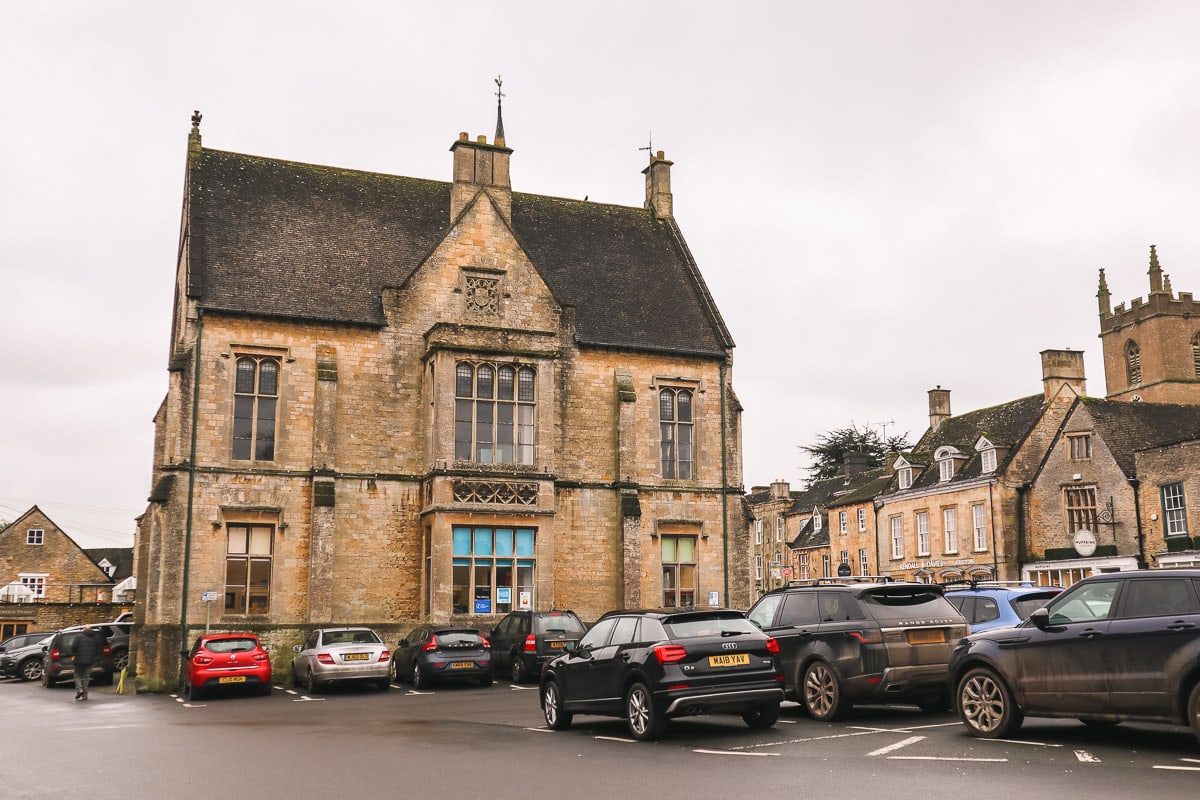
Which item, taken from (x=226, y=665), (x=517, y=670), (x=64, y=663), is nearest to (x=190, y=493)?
(x=226, y=665)

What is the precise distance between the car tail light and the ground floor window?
16.5 metres

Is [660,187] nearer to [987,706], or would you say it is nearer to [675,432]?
[675,432]

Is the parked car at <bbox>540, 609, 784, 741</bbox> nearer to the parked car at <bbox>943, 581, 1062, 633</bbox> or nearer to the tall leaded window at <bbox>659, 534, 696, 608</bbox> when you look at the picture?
the parked car at <bbox>943, 581, 1062, 633</bbox>

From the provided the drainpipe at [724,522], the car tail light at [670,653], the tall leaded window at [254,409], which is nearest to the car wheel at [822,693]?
the car tail light at [670,653]

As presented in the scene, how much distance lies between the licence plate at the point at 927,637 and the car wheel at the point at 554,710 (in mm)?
4682

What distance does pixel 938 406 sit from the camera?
190 ft

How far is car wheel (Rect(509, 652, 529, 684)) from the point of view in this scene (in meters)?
25.0

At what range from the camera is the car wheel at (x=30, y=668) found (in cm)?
3582

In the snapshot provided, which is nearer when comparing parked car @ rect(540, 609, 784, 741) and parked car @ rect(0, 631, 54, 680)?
parked car @ rect(540, 609, 784, 741)

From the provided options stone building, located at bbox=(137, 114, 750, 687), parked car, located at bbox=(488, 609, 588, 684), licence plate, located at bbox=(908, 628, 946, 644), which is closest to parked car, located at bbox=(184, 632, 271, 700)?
stone building, located at bbox=(137, 114, 750, 687)

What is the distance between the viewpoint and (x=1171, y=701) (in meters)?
10.5

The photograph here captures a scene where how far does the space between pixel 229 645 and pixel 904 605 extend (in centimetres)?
1518

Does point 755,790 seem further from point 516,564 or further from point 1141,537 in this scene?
point 1141,537

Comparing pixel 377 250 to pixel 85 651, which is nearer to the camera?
pixel 85 651
